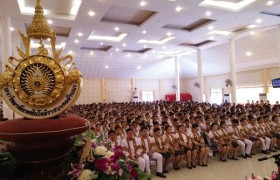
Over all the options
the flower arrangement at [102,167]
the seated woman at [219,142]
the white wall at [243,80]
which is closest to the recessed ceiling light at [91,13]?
the seated woman at [219,142]

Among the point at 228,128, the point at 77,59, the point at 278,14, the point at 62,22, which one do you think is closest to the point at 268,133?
the point at 228,128

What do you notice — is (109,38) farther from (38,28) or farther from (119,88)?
(38,28)

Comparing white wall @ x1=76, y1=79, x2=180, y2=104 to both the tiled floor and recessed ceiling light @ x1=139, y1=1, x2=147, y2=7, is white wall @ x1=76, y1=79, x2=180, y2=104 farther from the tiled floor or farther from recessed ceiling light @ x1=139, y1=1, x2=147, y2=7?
the tiled floor

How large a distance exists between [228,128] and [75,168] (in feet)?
23.3

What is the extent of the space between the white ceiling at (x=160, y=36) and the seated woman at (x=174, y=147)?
5910 millimetres

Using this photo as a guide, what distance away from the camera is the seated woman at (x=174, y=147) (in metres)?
5.88

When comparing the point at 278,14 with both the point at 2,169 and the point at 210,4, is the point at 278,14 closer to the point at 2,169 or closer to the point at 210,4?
the point at 210,4

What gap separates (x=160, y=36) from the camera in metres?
15.0

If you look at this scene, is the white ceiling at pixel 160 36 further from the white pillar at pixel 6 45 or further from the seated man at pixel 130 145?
the seated man at pixel 130 145

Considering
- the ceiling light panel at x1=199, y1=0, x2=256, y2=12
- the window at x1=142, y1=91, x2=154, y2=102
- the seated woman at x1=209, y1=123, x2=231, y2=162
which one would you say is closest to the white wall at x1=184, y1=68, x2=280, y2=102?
the window at x1=142, y1=91, x2=154, y2=102

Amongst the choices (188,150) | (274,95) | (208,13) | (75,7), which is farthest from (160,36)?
(188,150)

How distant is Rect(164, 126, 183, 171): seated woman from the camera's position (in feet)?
19.3

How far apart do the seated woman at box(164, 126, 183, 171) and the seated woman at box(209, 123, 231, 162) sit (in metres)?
1.39

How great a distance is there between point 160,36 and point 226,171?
11.0 m
